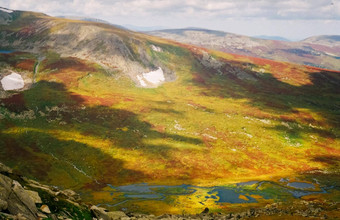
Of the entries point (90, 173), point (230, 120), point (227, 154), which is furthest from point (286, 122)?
point (90, 173)

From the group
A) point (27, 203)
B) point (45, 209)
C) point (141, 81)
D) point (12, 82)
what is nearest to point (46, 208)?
point (45, 209)

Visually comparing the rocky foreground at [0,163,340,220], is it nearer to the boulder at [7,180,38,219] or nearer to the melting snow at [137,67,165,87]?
the boulder at [7,180,38,219]

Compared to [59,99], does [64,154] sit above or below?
below

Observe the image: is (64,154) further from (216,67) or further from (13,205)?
(216,67)

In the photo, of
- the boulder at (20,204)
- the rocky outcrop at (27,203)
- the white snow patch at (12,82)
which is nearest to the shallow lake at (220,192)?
the rocky outcrop at (27,203)

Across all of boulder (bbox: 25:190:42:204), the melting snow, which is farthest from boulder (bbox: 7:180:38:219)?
the melting snow

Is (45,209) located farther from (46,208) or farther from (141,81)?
(141,81)

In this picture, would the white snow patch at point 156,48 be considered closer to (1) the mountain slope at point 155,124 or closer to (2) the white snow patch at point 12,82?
(1) the mountain slope at point 155,124
